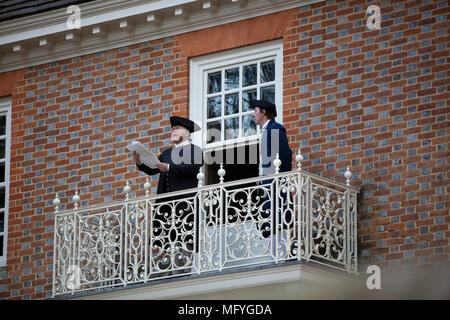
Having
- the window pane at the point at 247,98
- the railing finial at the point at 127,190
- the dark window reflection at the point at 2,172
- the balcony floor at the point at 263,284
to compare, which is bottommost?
the balcony floor at the point at 263,284

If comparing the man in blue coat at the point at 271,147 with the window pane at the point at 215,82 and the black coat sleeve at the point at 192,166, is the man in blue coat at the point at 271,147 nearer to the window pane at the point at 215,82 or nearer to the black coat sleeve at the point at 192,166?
the black coat sleeve at the point at 192,166

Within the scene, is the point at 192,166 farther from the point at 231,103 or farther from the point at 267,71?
the point at 267,71

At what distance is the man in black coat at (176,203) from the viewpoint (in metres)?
15.7

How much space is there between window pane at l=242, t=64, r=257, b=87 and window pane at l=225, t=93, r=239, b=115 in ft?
0.63

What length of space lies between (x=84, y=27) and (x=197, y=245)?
402 centimetres

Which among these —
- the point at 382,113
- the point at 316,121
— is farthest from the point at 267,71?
the point at 382,113

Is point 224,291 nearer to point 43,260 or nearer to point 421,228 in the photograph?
point 421,228

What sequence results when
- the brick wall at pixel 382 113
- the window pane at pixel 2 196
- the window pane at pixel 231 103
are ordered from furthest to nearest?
the window pane at pixel 2 196 → the window pane at pixel 231 103 → the brick wall at pixel 382 113

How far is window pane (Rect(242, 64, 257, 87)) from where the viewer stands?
17.2 m

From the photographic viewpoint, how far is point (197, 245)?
1576 centimetres

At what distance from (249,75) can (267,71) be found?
0.24 m

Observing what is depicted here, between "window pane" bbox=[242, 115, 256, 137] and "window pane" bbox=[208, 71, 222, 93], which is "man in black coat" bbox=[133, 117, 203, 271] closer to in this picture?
"window pane" bbox=[242, 115, 256, 137]

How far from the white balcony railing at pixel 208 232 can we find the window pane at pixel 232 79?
1.45 m

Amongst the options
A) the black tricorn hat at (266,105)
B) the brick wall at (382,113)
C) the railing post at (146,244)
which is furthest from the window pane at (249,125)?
the railing post at (146,244)
